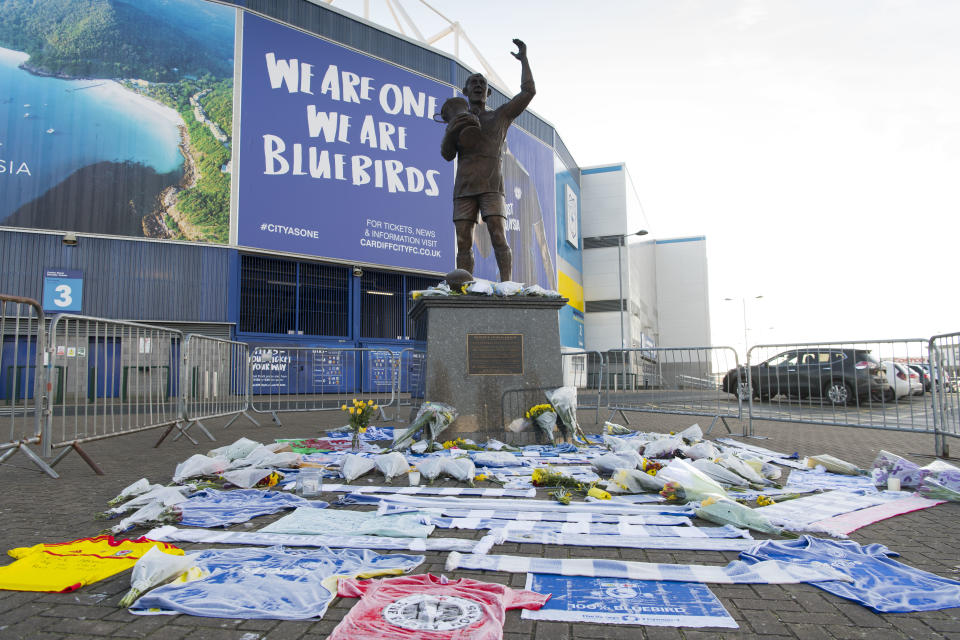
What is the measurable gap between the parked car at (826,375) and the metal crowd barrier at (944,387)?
1.31m

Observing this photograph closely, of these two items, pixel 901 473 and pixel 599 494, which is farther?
pixel 901 473

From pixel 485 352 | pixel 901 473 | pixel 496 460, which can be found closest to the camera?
pixel 901 473

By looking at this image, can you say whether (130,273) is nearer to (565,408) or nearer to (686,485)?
(565,408)

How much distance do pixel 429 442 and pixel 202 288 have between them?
13728 mm

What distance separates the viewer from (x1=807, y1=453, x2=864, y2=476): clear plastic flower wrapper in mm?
5160

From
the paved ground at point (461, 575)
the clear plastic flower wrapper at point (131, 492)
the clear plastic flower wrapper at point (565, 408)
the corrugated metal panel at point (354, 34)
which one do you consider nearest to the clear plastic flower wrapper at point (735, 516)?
the paved ground at point (461, 575)

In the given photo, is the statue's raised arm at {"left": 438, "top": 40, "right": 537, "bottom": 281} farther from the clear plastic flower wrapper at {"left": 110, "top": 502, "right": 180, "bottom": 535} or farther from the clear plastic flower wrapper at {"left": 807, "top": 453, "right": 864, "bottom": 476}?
the clear plastic flower wrapper at {"left": 110, "top": 502, "right": 180, "bottom": 535}

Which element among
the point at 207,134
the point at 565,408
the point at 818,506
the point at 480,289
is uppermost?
the point at 207,134

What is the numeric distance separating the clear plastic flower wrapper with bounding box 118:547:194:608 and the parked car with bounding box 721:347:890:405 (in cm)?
801

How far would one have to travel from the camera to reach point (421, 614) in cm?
205

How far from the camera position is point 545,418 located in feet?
21.4

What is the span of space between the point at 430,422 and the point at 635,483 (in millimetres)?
2684

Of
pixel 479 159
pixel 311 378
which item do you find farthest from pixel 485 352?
pixel 311 378

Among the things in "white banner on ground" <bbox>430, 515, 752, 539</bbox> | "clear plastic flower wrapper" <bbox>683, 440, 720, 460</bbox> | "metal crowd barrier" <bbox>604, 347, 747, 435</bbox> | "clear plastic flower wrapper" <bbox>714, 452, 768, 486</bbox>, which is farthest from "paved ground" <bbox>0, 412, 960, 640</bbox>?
"metal crowd barrier" <bbox>604, 347, 747, 435</bbox>
